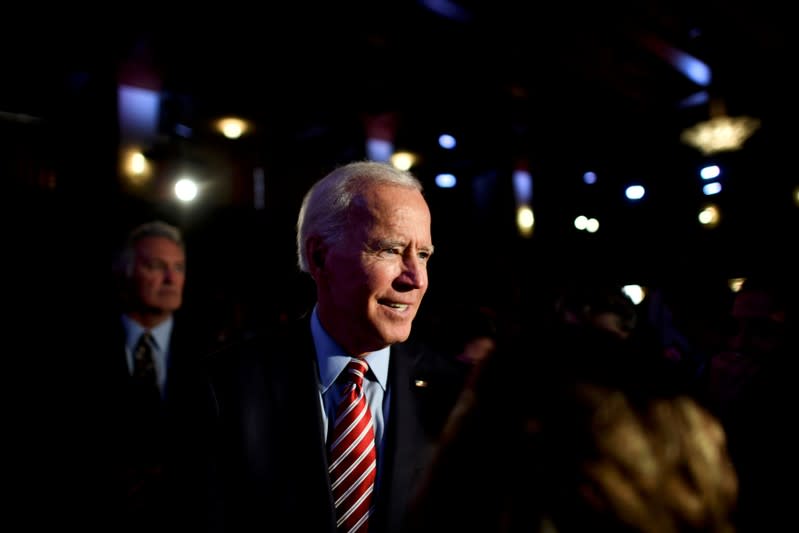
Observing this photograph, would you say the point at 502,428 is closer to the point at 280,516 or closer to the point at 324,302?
the point at 280,516

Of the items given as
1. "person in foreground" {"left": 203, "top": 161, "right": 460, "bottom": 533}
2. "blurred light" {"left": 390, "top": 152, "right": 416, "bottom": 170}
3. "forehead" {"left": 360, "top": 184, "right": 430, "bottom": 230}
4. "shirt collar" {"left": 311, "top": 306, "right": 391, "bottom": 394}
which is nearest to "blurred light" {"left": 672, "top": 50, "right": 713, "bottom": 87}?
"blurred light" {"left": 390, "top": 152, "right": 416, "bottom": 170}

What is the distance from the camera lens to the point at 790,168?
9633 millimetres

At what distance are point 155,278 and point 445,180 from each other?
914 cm

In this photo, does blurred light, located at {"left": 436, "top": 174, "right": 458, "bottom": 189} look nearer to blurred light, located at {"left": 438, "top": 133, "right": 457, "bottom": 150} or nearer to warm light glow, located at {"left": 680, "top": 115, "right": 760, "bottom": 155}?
blurred light, located at {"left": 438, "top": 133, "right": 457, "bottom": 150}

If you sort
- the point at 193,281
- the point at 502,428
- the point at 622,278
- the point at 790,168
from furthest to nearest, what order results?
the point at 622,278
the point at 790,168
the point at 193,281
the point at 502,428

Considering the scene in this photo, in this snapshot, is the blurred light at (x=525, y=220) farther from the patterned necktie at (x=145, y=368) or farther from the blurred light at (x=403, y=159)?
the patterned necktie at (x=145, y=368)

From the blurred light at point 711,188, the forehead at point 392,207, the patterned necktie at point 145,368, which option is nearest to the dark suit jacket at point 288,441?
the forehead at point 392,207

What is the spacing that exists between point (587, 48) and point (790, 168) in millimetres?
5979

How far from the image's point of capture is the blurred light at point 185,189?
24.1 ft

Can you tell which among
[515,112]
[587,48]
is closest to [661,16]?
[587,48]

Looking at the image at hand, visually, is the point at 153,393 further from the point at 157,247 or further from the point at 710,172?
the point at 710,172

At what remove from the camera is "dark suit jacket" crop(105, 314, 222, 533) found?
4.16ft

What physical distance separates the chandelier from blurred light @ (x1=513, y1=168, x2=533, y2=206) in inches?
136

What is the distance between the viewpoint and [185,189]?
7.39m
